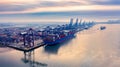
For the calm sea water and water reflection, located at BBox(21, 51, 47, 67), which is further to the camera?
water reflection, located at BBox(21, 51, 47, 67)

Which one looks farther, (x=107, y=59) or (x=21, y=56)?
(x=21, y=56)

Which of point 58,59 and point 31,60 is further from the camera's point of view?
point 31,60

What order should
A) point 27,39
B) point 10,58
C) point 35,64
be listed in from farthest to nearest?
point 27,39 < point 10,58 < point 35,64

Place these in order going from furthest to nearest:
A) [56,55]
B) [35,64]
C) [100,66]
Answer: [56,55]
[35,64]
[100,66]

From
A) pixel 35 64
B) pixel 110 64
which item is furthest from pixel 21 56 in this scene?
pixel 110 64

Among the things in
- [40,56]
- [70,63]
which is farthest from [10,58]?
[70,63]

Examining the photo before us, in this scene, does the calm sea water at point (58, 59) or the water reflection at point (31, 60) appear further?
the water reflection at point (31, 60)

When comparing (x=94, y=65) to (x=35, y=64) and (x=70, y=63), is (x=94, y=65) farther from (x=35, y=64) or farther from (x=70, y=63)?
(x=35, y=64)

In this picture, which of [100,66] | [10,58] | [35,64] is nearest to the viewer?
[100,66]

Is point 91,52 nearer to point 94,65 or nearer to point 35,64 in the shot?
point 94,65
